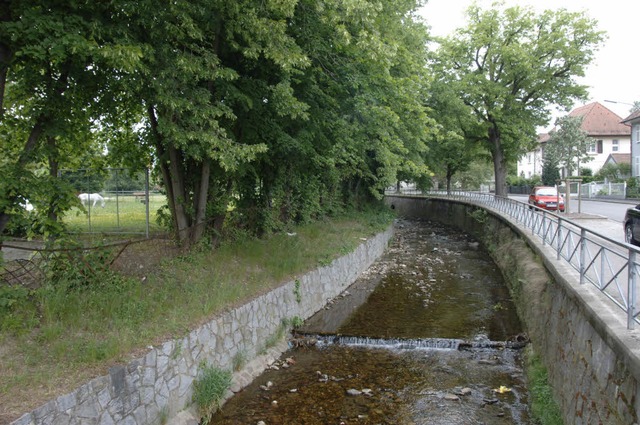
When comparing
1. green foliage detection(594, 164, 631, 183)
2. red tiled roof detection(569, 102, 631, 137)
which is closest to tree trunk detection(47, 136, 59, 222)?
green foliage detection(594, 164, 631, 183)

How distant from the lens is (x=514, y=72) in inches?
1350

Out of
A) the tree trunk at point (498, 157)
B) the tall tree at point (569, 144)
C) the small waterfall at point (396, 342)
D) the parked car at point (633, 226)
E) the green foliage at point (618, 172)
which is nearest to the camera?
the small waterfall at point (396, 342)

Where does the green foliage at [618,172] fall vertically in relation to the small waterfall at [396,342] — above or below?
above

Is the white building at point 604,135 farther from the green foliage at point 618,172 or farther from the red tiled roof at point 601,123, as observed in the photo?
the green foliage at point 618,172

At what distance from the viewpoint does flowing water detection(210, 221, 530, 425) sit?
24.6ft

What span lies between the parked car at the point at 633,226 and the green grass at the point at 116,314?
354 inches

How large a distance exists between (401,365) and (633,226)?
26.8 ft

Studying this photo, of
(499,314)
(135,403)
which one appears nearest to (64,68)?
(135,403)

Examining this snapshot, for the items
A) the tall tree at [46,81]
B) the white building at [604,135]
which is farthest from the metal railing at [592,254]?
the white building at [604,135]

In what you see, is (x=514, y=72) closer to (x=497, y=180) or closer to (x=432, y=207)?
(x=497, y=180)

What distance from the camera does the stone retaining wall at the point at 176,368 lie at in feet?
17.7

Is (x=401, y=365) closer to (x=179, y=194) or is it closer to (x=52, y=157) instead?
(x=179, y=194)

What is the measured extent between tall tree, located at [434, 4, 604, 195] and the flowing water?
73.6 ft

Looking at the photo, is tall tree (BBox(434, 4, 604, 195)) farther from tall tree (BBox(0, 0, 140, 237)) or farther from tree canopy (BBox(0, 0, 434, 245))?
tall tree (BBox(0, 0, 140, 237))
